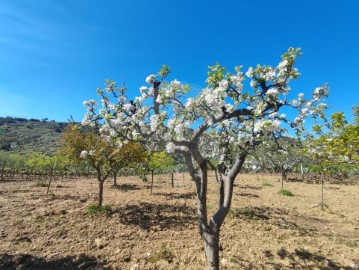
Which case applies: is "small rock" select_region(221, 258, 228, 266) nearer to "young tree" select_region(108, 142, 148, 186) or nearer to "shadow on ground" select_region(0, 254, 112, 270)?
"shadow on ground" select_region(0, 254, 112, 270)

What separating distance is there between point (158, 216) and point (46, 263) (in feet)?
19.8

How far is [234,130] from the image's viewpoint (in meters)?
7.60

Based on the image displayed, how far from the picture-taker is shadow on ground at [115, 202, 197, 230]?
12531 millimetres

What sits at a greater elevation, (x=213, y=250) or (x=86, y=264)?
(x=213, y=250)

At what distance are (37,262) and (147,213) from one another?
6304 millimetres

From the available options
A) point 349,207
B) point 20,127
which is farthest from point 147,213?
point 20,127

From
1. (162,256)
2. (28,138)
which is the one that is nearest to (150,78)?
(162,256)

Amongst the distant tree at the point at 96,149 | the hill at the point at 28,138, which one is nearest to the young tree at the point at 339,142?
the distant tree at the point at 96,149

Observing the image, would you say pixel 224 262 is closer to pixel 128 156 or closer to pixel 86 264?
pixel 86 264

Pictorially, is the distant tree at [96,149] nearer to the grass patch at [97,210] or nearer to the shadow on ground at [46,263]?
the grass patch at [97,210]

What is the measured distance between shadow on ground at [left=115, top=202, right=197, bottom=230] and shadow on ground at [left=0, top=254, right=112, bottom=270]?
135 inches

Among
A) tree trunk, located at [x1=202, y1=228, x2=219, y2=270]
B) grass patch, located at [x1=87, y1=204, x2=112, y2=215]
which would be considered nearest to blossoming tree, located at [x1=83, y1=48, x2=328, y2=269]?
tree trunk, located at [x1=202, y1=228, x2=219, y2=270]

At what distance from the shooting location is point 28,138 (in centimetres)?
12744

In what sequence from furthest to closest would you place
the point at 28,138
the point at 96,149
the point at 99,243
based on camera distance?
the point at 28,138 < the point at 96,149 < the point at 99,243
